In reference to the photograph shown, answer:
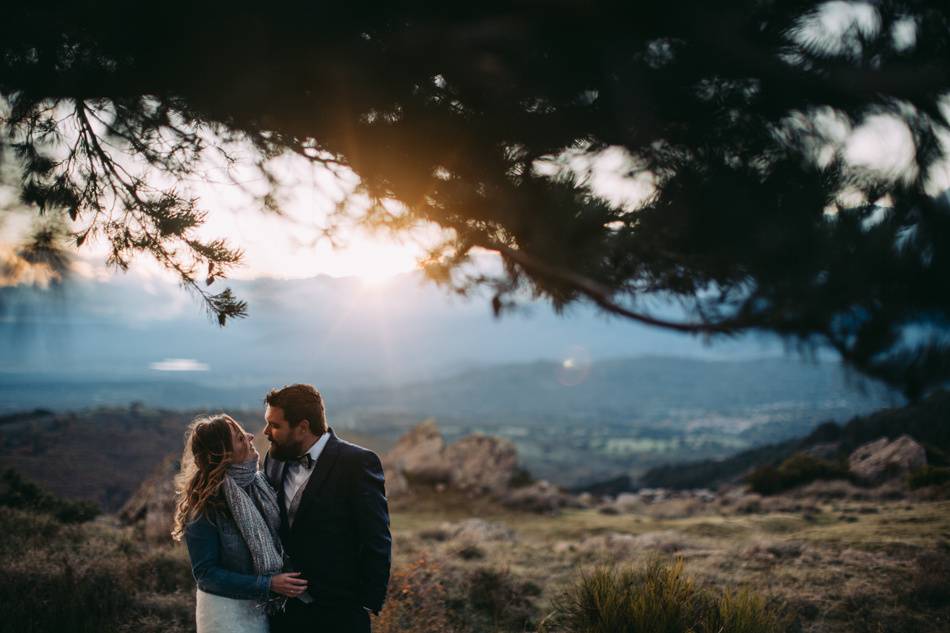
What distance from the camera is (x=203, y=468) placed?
2707mm

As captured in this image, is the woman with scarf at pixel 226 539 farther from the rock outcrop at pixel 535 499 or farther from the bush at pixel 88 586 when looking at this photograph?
the rock outcrop at pixel 535 499

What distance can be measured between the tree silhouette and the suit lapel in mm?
1552

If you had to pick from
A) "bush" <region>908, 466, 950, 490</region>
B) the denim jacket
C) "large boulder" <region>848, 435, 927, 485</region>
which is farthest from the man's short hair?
"large boulder" <region>848, 435, 927, 485</region>

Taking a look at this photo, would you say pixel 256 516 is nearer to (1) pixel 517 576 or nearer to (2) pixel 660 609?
(2) pixel 660 609

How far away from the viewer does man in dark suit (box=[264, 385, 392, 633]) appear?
2.80 meters

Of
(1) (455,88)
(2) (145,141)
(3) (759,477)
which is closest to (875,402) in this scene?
(1) (455,88)

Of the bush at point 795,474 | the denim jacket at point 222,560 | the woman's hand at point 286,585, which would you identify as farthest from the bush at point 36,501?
the bush at point 795,474

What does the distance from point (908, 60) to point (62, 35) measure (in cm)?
435

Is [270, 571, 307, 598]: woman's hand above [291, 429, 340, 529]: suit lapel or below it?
below

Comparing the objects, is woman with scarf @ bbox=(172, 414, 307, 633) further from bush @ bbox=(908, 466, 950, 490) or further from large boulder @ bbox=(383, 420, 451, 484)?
large boulder @ bbox=(383, 420, 451, 484)

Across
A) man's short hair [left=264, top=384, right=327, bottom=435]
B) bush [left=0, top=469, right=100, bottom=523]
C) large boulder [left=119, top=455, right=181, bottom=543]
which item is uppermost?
man's short hair [left=264, top=384, right=327, bottom=435]

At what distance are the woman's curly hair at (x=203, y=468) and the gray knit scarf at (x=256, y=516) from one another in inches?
2.7

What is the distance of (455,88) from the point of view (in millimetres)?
3174

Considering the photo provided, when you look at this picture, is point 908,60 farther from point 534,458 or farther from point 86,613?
point 534,458
